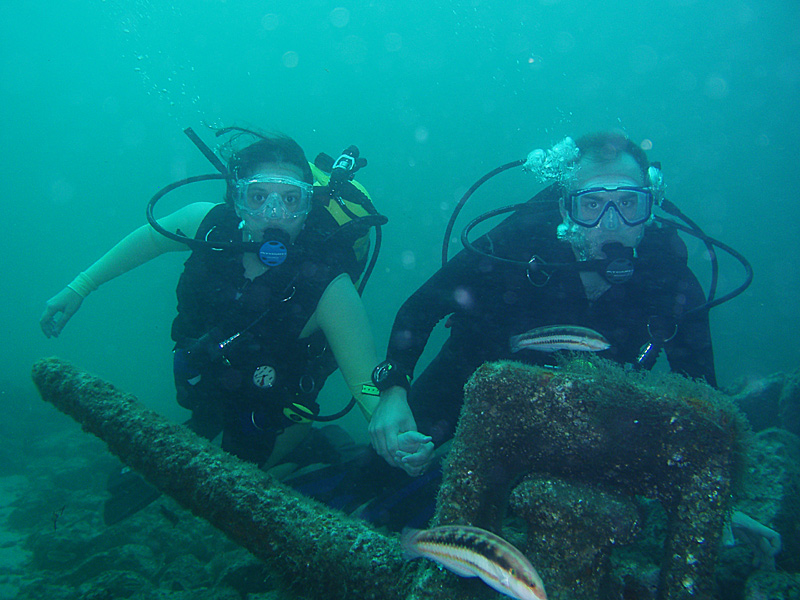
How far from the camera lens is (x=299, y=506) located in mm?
1918

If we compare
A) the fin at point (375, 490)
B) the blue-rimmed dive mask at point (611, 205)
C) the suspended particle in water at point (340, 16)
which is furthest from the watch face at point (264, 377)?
the suspended particle in water at point (340, 16)

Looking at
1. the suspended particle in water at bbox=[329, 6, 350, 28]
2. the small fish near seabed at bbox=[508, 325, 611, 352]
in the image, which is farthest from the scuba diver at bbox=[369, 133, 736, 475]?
the suspended particle in water at bbox=[329, 6, 350, 28]

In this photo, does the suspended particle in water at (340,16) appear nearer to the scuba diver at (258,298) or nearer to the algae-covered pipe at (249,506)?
the scuba diver at (258,298)

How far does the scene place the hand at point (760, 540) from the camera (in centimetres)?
243

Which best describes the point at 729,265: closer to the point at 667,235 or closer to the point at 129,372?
the point at 667,235

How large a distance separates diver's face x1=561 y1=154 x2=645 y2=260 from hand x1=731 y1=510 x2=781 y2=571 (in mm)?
2216

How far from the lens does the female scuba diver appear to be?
12.3ft

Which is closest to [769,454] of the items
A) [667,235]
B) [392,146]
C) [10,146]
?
[667,235]

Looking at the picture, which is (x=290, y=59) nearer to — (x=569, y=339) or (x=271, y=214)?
(x=271, y=214)

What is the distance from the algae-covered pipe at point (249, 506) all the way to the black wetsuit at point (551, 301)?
4.93 ft

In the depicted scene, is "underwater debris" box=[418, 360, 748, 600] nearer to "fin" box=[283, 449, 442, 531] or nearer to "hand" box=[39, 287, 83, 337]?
"fin" box=[283, 449, 442, 531]

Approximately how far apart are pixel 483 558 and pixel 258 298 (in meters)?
3.32

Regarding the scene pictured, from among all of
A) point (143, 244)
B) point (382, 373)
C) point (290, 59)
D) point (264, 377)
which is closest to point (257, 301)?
point (264, 377)

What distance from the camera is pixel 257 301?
3895 millimetres
